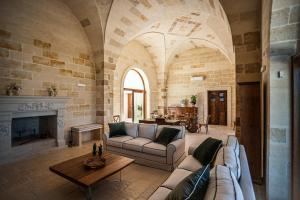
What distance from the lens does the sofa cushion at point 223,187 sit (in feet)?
3.03

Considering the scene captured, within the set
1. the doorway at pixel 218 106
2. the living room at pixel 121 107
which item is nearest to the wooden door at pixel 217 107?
the doorway at pixel 218 106

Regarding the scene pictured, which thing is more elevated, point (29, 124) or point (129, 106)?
point (129, 106)

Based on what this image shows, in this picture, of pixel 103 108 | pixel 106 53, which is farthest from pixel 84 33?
pixel 103 108

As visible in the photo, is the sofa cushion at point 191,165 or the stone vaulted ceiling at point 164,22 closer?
the sofa cushion at point 191,165

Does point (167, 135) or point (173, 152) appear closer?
point (173, 152)

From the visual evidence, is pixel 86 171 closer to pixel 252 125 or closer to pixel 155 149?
pixel 155 149

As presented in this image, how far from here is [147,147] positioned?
10.2ft

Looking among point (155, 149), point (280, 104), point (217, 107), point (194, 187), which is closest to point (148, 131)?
point (155, 149)

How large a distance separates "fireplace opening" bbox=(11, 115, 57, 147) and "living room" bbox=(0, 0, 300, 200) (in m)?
0.03

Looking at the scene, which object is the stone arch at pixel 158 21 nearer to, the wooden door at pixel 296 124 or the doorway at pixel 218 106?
the wooden door at pixel 296 124

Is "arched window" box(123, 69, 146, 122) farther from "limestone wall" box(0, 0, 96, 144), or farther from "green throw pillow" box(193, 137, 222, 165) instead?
"green throw pillow" box(193, 137, 222, 165)

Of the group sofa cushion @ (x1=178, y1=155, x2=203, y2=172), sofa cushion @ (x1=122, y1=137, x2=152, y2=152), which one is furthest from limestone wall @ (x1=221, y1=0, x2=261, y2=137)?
sofa cushion @ (x1=122, y1=137, x2=152, y2=152)

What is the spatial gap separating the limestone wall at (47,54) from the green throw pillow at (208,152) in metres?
3.98

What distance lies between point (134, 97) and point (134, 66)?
1650 mm
